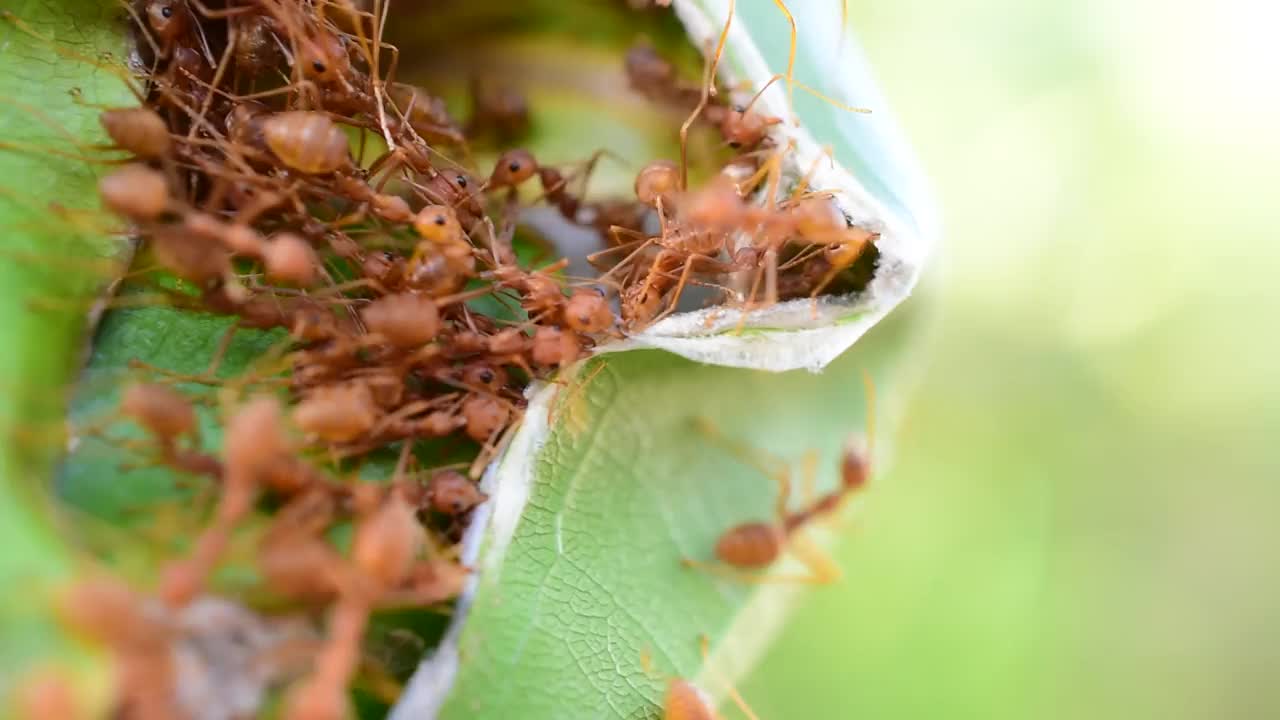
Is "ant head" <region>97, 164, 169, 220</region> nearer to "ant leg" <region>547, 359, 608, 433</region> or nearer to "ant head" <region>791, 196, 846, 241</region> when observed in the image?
"ant leg" <region>547, 359, 608, 433</region>

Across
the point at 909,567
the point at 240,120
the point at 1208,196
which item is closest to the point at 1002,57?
the point at 1208,196

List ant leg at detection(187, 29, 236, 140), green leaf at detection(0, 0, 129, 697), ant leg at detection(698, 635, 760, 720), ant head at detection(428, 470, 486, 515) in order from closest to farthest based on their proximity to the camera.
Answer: green leaf at detection(0, 0, 129, 697) < ant head at detection(428, 470, 486, 515) < ant leg at detection(187, 29, 236, 140) < ant leg at detection(698, 635, 760, 720)

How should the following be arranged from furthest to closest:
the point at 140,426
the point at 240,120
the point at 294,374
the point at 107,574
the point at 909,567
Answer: the point at 909,567, the point at 240,120, the point at 294,374, the point at 140,426, the point at 107,574

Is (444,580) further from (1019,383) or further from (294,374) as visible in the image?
(1019,383)

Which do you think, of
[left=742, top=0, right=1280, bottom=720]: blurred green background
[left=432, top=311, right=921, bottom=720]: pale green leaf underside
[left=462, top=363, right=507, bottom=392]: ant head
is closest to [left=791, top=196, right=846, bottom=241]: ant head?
[left=432, top=311, right=921, bottom=720]: pale green leaf underside

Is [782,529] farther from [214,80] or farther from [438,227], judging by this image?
[214,80]

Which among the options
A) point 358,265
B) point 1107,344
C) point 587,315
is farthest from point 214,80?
point 1107,344
